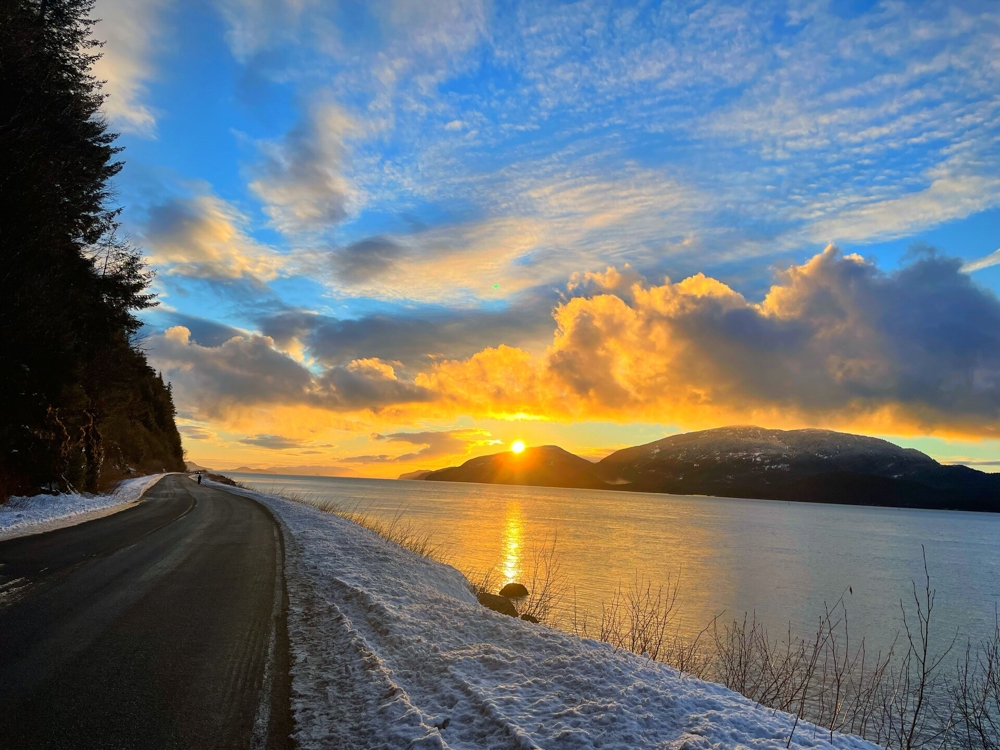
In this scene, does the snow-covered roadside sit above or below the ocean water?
above

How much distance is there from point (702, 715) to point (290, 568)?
11.0 meters

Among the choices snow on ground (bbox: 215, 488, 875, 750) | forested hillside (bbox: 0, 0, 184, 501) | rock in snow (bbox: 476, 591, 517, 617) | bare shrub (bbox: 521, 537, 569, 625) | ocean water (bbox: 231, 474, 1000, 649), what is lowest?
ocean water (bbox: 231, 474, 1000, 649)

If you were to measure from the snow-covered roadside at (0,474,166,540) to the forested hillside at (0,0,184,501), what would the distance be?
843mm

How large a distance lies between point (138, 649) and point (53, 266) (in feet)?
68.6

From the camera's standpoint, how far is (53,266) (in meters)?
21.6

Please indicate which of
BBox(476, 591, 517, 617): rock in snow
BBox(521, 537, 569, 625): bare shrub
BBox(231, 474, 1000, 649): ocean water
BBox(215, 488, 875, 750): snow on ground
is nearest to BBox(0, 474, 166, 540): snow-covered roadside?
BBox(215, 488, 875, 750): snow on ground

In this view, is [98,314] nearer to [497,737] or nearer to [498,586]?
[498,586]

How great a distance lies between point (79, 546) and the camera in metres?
14.3

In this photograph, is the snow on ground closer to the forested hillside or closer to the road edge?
the road edge

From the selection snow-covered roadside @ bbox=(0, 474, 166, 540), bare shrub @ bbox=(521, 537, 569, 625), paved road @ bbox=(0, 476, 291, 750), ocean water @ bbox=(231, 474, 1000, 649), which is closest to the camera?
paved road @ bbox=(0, 476, 291, 750)

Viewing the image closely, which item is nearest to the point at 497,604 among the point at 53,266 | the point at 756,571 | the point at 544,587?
Result: the point at 544,587

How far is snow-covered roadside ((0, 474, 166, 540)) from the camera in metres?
16.9

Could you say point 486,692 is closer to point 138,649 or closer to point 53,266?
point 138,649

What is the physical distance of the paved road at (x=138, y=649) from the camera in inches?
198
